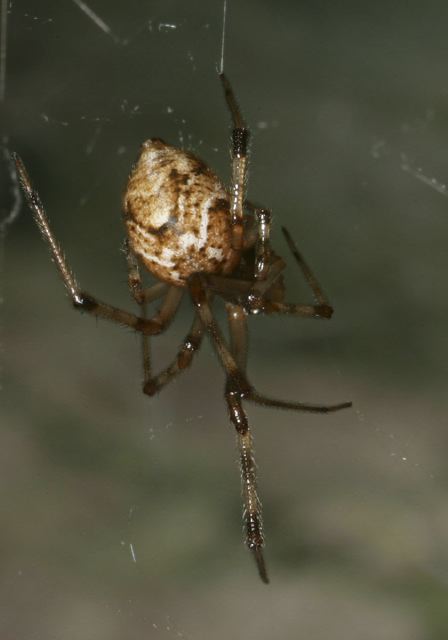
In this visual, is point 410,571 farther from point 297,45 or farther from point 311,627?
point 297,45

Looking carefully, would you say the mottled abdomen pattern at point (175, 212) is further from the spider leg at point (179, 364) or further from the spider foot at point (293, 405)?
the spider foot at point (293, 405)

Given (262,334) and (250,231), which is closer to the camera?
(250,231)

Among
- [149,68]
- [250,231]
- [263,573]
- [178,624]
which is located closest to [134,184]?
[250,231]

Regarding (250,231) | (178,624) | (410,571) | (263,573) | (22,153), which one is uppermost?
(250,231)

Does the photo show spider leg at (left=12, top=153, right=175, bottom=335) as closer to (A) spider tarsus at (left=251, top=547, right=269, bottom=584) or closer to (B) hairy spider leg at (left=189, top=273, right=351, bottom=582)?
(B) hairy spider leg at (left=189, top=273, right=351, bottom=582)

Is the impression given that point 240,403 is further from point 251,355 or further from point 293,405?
point 251,355

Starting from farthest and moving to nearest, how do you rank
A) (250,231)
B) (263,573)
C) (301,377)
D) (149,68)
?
(149,68), (301,377), (250,231), (263,573)
